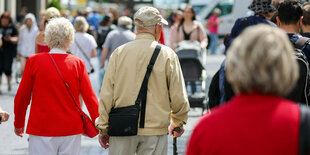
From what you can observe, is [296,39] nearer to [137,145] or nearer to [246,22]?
[246,22]

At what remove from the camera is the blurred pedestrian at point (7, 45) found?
14.8 metres

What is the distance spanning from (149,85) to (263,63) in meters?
2.45

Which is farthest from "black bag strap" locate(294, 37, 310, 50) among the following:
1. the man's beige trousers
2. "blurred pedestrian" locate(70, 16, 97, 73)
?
"blurred pedestrian" locate(70, 16, 97, 73)

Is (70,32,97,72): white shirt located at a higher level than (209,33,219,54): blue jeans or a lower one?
higher

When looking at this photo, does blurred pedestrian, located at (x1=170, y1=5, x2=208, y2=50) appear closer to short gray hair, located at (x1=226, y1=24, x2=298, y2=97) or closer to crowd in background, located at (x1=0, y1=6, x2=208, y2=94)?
crowd in background, located at (x1=0, y1=6, x2=208, y2=94)

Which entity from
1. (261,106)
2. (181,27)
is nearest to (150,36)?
(261,106)

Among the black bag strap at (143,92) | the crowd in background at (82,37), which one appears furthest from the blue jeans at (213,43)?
the black bag strap at (143,92)

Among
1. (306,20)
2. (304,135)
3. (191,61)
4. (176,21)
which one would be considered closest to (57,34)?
(306,20)

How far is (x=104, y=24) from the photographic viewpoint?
16234 mm

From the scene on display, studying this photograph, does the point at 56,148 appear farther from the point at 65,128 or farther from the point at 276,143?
the point at 276,143

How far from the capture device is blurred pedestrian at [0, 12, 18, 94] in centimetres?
1481

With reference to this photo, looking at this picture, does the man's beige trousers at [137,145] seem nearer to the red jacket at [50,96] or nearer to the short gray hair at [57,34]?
the red jacket at [50,96]

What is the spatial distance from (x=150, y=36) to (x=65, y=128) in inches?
40.1

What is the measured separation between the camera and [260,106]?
242cm
